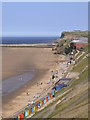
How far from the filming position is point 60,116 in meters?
22.2

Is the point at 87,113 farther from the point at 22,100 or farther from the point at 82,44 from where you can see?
the point at 82,44

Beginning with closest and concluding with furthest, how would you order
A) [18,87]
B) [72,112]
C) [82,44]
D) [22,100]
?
[72,112] < [22,100] < [18,87] < [82,44]

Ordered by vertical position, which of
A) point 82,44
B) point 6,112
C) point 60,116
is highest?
point 82,44

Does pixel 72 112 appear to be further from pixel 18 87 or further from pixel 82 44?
pixel 82 44

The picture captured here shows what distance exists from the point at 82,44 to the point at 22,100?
69770 mm

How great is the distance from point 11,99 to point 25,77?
19640 mm

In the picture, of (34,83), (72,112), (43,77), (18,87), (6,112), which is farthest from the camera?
(43,77)

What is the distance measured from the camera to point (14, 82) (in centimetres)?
5622

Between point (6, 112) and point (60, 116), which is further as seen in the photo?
point (6, 112)

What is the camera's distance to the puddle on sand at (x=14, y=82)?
4890 centimetres

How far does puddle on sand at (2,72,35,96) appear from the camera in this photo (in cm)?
4890

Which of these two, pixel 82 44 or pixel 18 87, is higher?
pixel 82 44

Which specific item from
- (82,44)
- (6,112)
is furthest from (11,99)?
(82,44)

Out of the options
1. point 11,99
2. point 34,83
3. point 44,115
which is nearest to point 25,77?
point 34,83
